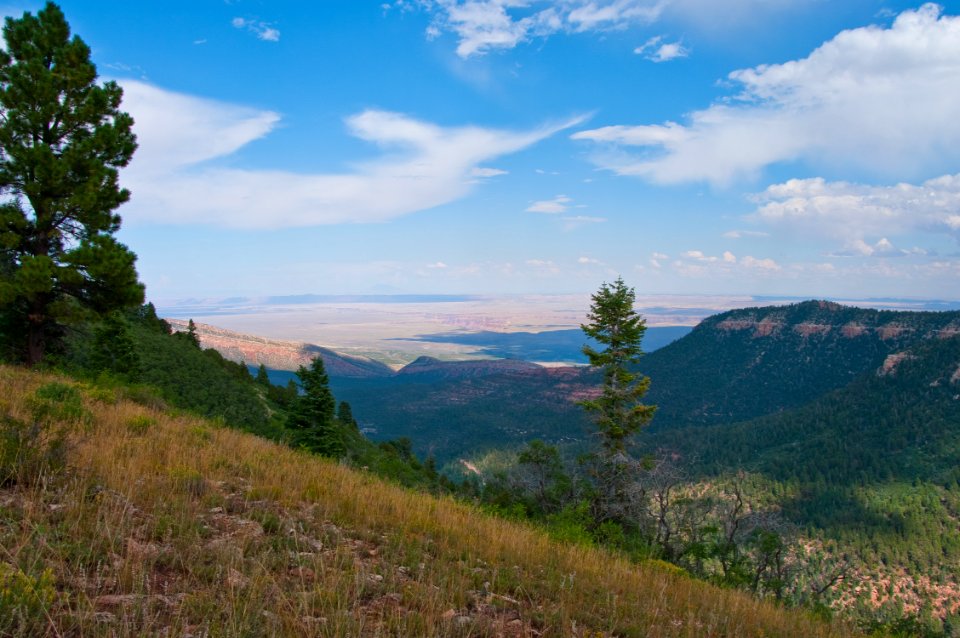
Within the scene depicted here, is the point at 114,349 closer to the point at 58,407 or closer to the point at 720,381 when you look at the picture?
the point at 58,407

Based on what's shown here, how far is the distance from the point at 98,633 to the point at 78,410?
683 cm

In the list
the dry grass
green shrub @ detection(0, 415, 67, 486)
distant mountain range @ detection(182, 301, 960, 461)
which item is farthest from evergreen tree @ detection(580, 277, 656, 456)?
distant mountain range @ detection(182, 301, 960, 461)

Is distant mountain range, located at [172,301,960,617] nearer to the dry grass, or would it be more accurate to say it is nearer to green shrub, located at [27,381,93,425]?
the dry grass

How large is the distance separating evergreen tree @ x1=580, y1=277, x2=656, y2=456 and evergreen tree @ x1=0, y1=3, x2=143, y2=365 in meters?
18.1

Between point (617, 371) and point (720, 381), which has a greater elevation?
point (617, 371)

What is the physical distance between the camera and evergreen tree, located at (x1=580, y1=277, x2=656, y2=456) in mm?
20672

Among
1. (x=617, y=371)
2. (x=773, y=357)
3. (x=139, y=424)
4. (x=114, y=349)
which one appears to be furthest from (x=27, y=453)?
(x=773, y=357)

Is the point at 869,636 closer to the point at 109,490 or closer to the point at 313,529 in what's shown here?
the point at 313,529

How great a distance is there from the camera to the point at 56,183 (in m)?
13.7

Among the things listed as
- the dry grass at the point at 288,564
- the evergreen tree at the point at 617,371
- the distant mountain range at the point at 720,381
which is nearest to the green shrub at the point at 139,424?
the dry grass at the point at 288,564

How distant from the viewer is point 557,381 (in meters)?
172

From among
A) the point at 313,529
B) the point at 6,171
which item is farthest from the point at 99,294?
the point at 313,529

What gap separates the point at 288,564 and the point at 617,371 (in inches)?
731

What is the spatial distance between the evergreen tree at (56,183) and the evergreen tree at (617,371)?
18.1 meters
